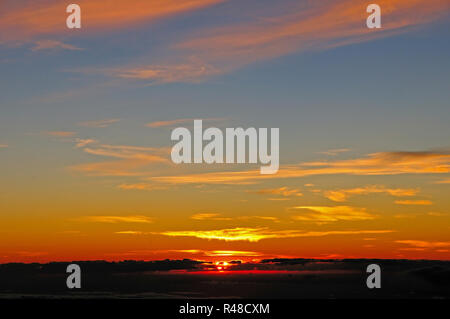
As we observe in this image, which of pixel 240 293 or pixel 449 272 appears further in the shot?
pixel 449 272
